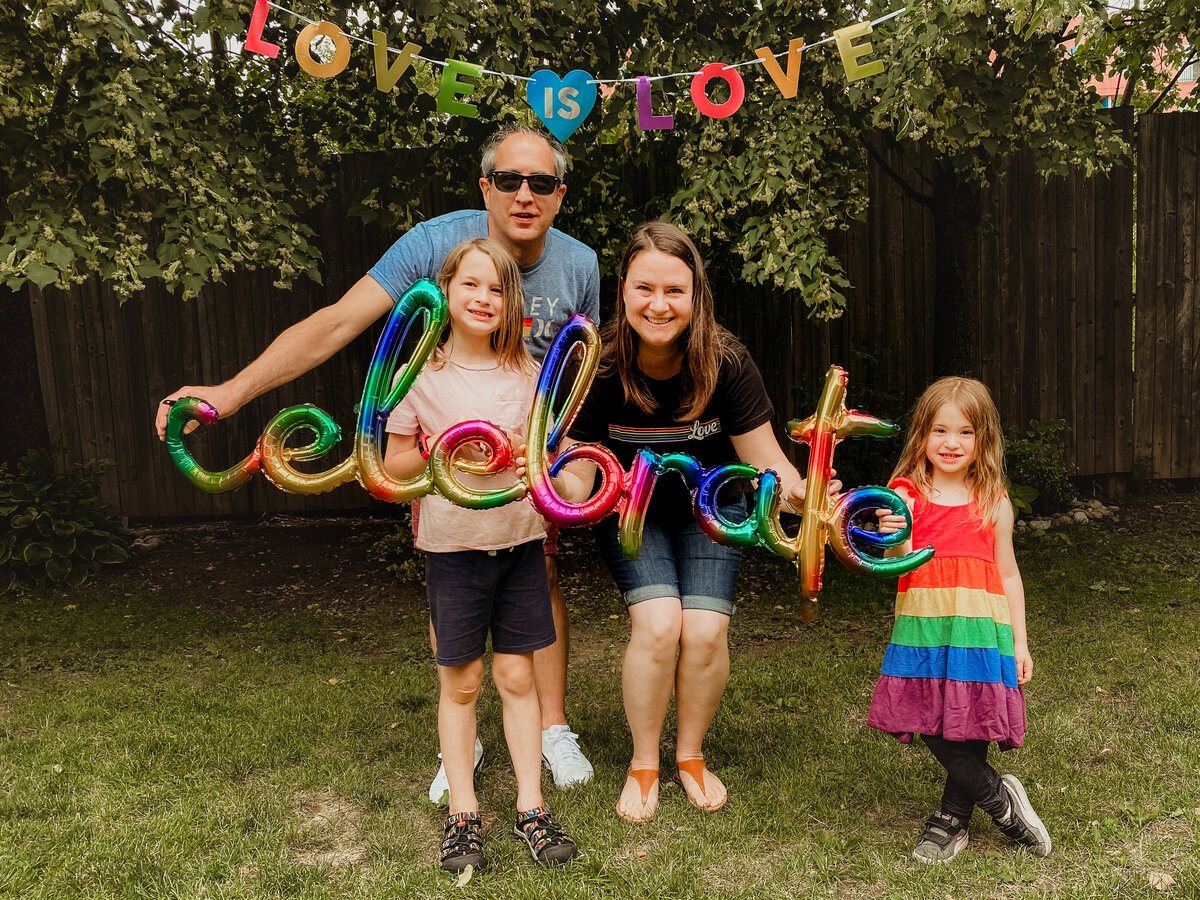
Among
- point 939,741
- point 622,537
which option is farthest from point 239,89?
point 939,741

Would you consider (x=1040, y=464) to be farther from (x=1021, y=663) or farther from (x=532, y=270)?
(x=532, y=270)

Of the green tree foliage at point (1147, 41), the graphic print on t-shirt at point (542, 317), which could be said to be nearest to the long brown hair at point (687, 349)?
the graphic print on t-shirt at point (542, 317)

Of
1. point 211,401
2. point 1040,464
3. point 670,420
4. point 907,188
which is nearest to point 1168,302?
point 1040,464

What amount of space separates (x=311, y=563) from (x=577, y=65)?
3.58m

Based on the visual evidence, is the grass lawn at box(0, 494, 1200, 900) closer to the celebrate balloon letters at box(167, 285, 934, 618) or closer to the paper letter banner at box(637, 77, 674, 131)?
the celebrate balloon letters at box(167, 285, 934, 618)

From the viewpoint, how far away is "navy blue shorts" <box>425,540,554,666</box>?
2.75m

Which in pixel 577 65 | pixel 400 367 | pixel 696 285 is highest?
pixel 577 65

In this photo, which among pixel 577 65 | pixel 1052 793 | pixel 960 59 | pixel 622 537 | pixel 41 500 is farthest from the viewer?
pixel 41 500

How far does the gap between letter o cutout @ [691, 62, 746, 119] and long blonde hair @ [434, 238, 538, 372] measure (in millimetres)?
Result: 1719

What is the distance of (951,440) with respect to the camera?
2.71 m

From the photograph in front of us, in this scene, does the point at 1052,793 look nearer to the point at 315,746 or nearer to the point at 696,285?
the point at 696,285

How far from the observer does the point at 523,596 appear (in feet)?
9.31

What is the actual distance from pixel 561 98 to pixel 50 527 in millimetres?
4184

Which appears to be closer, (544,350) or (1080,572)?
(544,350)
